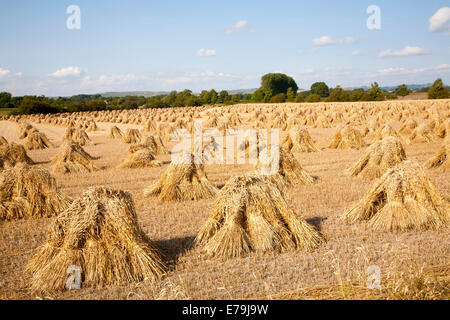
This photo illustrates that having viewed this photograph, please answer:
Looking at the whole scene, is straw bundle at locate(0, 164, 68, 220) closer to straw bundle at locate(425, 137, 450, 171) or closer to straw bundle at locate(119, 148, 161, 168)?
straw bundle at locate(119, 148, 161, 168)

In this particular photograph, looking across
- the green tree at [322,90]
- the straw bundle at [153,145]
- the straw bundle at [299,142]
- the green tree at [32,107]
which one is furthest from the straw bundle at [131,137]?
the green tree at [322,90]

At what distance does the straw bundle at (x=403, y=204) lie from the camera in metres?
6.69

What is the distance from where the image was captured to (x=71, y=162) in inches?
524

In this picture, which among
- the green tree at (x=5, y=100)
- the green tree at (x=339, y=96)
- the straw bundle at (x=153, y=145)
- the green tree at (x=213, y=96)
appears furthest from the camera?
the green tree at (x=213, y=96)

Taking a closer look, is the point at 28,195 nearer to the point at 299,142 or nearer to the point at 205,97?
the point at 299,142

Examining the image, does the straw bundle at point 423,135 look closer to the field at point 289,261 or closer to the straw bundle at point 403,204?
the field at point 289,261

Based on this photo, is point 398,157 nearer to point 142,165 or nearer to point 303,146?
point 303,146

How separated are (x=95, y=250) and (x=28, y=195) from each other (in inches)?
158

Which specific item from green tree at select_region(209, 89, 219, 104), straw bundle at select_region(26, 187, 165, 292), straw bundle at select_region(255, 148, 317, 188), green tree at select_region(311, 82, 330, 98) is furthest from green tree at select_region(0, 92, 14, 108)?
→ straw bundle at select_region(26, 187, 165, 292)

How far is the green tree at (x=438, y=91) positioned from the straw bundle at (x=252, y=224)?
190ft

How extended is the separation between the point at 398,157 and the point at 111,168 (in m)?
9.97

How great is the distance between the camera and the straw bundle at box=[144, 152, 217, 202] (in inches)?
356

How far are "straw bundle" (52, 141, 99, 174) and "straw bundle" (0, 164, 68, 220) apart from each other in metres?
4.61

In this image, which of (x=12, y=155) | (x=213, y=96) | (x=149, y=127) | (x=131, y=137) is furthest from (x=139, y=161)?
(x=213, y=96)
